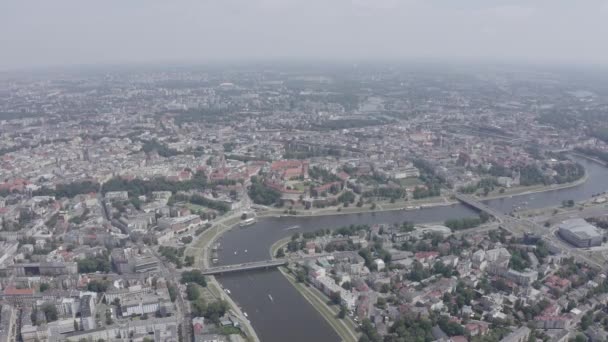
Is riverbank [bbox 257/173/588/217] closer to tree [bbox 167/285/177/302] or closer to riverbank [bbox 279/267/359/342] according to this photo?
riverbank [bbox 279/267/359/342]

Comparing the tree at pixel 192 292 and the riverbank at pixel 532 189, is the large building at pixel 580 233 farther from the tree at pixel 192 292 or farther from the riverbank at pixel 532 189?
the tree at pixel 192 292

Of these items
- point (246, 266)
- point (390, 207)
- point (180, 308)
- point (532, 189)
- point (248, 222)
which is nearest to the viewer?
point (180, 308)

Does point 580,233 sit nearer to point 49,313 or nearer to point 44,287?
point 49,313

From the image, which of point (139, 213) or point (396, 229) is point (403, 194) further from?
point (139, 213)

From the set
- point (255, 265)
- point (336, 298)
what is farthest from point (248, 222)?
point (336, 298)

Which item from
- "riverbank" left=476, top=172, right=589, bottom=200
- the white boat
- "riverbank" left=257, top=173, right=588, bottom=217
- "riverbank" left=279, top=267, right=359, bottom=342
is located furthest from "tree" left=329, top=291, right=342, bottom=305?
"riverbank" left=476, top=172, right=589, bottom=200

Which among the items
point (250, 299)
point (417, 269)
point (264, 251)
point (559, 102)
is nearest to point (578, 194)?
point (417, 269)
